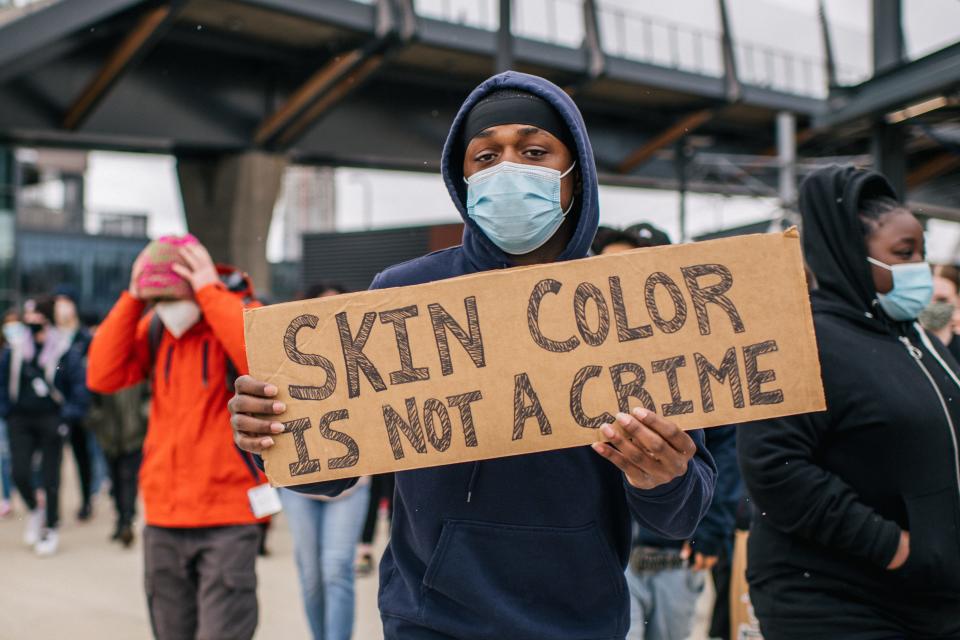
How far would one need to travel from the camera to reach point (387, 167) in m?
21.8

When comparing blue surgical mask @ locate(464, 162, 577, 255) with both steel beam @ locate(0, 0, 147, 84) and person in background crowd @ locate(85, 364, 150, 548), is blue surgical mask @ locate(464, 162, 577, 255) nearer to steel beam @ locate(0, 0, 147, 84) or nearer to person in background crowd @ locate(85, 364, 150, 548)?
person in background crowd @ locate(85, 364, 150, 548)

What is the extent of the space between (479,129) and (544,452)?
66cm

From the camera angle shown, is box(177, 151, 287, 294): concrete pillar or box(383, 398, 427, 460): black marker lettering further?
box(177, 151, 287, 294): concrete pillar

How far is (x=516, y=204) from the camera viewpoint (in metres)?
1.84

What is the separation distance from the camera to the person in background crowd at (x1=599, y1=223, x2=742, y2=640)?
12.1 ft

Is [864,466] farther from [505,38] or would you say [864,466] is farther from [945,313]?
[505,38]

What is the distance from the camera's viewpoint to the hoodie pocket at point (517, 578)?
1760 mm

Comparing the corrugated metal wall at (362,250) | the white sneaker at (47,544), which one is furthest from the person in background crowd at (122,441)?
the corrugated metal wall at (362,250)

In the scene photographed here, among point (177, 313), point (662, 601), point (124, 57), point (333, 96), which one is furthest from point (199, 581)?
point (333, 96)

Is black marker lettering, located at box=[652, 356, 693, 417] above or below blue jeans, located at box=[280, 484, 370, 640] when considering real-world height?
above

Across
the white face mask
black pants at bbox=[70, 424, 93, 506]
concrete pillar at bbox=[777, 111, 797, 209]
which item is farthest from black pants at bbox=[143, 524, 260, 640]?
concrete pillar at bbox=[777, 111, 797, 209]

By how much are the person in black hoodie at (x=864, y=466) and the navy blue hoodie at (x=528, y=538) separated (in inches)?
30.1

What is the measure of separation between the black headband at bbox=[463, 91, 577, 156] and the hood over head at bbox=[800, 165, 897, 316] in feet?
3.74

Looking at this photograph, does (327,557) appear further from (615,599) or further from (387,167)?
(387,167)
